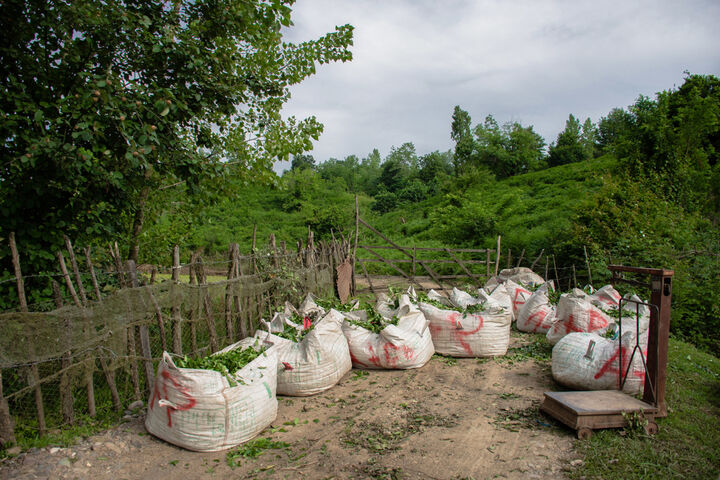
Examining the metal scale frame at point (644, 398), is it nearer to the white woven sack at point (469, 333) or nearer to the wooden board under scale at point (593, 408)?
the wooden board under scale at point (593, 408)

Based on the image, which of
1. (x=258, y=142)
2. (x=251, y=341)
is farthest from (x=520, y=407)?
A: (x=258, y=142)

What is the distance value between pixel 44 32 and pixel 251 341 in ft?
11.4

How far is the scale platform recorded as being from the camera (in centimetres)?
342

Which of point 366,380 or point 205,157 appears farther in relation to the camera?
point 366,380

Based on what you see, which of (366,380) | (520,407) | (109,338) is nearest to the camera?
(109,338)

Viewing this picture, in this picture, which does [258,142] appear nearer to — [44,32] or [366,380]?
[44,32]

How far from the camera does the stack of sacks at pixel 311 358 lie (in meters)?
4.48

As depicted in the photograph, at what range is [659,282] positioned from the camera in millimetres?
3598

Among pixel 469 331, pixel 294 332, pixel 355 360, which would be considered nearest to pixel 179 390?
Answer: pixel 294 332

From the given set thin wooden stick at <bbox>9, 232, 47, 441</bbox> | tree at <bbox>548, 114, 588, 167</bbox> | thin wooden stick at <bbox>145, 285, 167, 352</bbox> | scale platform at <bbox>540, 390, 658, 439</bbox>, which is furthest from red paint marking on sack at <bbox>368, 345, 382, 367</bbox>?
tree at <bbox>548, 114, 588, 167</bbox>

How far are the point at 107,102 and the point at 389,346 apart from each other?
3.83 m

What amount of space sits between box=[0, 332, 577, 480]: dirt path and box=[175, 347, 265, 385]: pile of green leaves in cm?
61

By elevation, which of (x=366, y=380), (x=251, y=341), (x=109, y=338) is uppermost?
(x=109, y=338)

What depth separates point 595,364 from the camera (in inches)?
173
